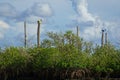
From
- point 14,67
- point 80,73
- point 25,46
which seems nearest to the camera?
point 80,73

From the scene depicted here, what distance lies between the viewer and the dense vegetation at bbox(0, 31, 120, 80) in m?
41.0

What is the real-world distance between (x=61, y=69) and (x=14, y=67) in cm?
554

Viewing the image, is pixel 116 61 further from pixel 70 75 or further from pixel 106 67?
pixel 70 75

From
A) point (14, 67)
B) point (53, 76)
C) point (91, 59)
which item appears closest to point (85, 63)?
point (91, 59)

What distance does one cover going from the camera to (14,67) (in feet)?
144

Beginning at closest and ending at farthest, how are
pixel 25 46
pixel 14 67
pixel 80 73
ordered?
1. pixel 80 73
2. pixel 14 67
3. pixel 25 46

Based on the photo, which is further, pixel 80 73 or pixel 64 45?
pixel 64 45

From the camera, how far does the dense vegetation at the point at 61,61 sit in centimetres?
4103

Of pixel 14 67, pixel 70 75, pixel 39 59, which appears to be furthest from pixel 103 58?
pixel 14 67

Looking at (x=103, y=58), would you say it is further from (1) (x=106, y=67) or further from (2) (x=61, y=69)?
(2) (x=61, y=69)

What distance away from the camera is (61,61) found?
4150 centimetres

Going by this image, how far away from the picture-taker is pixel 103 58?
4178cm

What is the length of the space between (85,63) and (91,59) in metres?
1.02

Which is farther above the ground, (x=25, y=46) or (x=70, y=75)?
(x=25, y=46)
